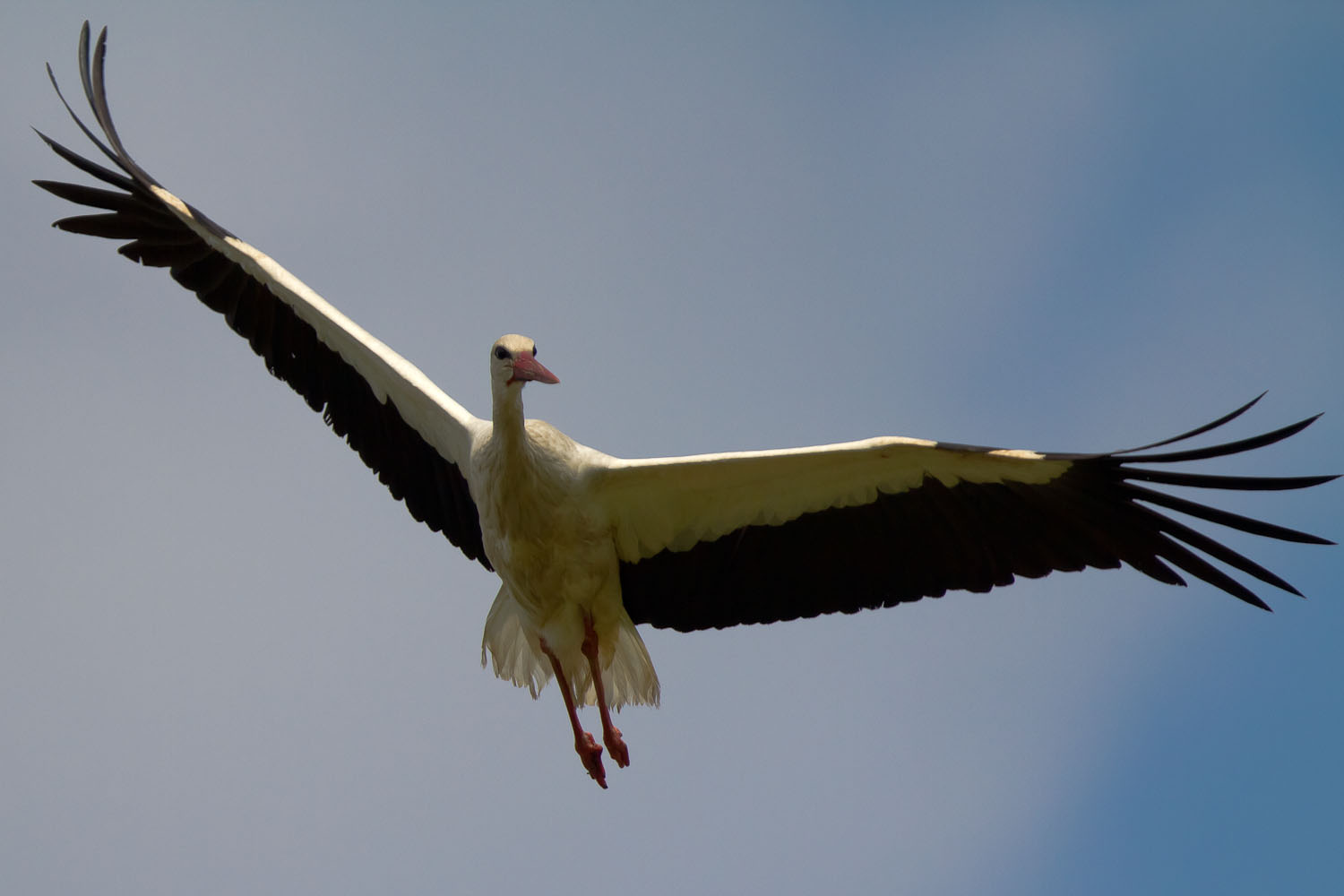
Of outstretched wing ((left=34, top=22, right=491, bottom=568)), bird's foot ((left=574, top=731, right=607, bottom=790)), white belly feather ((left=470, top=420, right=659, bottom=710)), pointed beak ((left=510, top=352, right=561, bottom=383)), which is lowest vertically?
bird's foot ((left=574, top=731, right=607, bottom=790))

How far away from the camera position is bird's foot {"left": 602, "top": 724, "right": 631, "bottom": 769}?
293 inches

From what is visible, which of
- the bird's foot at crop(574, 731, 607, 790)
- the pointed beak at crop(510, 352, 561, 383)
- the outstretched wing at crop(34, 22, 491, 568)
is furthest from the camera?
the outstretched wing at crop(34, 22, 491, 568)

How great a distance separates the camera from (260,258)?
320 inches

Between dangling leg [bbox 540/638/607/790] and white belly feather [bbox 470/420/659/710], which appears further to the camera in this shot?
dangling leg [bbox 540/638/607/790]

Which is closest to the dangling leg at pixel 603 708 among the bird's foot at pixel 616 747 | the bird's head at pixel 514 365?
the bird's foot at pixel 616 747

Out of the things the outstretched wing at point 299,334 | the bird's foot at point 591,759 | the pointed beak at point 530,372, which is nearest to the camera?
the pointed beak at point 530,372

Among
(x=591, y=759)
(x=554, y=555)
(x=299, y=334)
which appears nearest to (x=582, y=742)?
(x=591, y=759)

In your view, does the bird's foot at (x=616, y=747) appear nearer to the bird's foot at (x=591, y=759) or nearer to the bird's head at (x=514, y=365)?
the bird's foot at (x=591, y=759)

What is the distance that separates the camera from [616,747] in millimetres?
7434

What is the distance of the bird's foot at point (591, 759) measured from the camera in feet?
24.2

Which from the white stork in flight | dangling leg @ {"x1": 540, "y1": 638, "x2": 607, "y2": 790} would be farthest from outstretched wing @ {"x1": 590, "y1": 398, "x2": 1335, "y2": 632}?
dangling leg @ {"x1": 540, "y1": 638, "x2": 607, "y2": 790}

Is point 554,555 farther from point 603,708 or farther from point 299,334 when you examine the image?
point 299,334

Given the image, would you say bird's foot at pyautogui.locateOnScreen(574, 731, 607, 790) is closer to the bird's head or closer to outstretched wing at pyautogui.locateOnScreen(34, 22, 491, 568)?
outstretched wing at pyautogui.locateOnScreen(34, 22, 491, 568)

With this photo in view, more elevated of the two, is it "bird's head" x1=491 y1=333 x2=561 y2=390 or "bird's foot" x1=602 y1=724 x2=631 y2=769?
"bird's head" x1=491 y1=333 x2=561 y2=390
